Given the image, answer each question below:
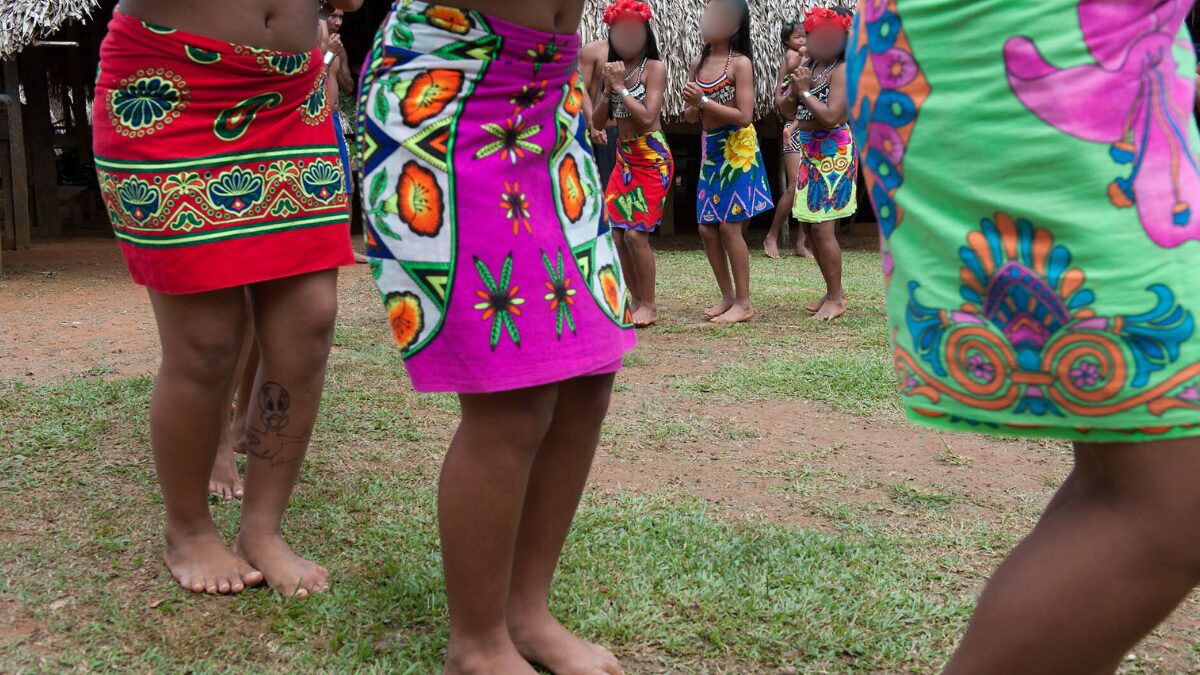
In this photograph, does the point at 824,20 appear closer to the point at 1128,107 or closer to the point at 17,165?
the point at 1128,107

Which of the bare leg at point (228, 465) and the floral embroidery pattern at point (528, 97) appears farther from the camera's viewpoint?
the bare leg at point (228, 465)

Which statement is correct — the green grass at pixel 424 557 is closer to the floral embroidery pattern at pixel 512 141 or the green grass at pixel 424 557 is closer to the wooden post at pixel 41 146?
the floral embroidery pattern at pixel 512 141

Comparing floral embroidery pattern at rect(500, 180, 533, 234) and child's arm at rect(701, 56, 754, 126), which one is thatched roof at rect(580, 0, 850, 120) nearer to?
child's arm at rect(701, 56, 754, 126)

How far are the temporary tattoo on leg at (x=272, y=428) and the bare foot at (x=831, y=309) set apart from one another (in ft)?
13.8

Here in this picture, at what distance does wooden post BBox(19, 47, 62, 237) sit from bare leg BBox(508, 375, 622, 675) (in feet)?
34.7

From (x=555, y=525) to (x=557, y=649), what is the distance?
0.72ft

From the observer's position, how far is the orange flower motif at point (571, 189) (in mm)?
1700

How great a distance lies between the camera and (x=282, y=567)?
2250 millimetres

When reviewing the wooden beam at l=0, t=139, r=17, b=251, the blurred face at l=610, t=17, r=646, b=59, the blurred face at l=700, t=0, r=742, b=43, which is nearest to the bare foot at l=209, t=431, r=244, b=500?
the blurred face at l=610, t=17, r=646, b=59

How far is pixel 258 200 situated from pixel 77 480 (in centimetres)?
122

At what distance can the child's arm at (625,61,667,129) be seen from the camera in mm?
5848

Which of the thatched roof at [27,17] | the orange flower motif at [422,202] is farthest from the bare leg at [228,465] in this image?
the thatched roof at [27,17]

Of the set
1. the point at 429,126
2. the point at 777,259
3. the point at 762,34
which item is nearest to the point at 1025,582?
the point at 429,126

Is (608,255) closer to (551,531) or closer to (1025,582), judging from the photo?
(551,531)
